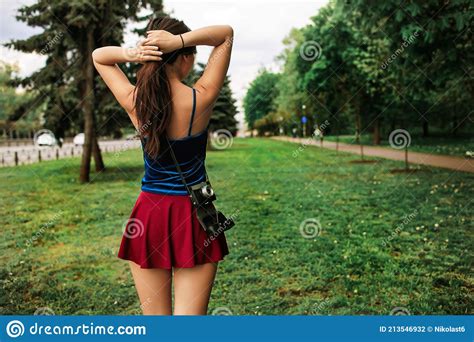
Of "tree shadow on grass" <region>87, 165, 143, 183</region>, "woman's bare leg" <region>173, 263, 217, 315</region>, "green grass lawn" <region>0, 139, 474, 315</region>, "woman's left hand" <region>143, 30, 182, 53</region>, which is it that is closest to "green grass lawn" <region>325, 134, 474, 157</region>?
"green grass lawn" <region>0, 139, 474, 315</region>

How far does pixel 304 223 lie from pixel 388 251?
2158 mm

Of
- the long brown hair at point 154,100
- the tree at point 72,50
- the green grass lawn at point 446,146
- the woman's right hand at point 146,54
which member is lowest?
the green grass lawn at point 446,146

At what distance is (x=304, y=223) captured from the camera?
8.36 meters

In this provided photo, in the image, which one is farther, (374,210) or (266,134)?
(266,134)

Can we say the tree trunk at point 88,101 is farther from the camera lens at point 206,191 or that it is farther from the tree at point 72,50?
the camera lens at point 206,191

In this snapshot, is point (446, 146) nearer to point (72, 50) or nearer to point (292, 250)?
point (72, 50)

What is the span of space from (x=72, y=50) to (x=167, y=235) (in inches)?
578

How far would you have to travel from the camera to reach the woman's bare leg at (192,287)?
81.7 inches

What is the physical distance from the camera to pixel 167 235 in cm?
204

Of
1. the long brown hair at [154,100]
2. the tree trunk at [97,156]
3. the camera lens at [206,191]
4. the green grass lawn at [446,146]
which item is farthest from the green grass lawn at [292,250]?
the green grass lawn at [446,146]

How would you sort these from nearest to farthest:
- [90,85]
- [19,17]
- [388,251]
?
[388,251] → [19,17] → [90,85]

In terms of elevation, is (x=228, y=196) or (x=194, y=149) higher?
(x=194, y=149)

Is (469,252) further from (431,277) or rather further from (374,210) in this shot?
(374,210)

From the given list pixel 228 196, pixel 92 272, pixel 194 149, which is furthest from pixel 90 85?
pixel 194 149
